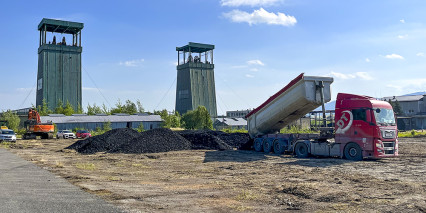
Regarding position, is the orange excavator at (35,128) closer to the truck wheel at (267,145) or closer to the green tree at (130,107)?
the truck wheel at (267,145)

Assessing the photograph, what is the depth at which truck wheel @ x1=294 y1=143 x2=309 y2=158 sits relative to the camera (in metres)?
20.4

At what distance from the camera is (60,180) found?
41.8 feet

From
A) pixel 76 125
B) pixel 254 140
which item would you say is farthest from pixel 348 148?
pixel 76 125

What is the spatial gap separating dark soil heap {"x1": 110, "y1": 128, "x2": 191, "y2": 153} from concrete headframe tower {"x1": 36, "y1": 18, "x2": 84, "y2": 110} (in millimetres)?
64389

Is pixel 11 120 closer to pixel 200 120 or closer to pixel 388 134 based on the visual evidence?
pixel 200 120

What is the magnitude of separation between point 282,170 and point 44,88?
79782mm

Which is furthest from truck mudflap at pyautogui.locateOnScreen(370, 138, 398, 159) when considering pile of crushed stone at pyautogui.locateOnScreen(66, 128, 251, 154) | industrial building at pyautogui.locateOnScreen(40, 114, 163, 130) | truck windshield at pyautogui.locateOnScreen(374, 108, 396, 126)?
industrial building at pyautogui.locateOnScreen(40, 114, 163, 130)

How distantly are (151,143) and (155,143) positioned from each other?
30 cm

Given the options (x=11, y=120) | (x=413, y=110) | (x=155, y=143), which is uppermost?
(x=413, y=110)

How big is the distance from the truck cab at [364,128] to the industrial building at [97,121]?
56.0m

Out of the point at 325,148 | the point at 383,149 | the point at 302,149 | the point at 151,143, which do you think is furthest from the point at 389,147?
the point at 151,143

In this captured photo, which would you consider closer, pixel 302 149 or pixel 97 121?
pixel 302 149

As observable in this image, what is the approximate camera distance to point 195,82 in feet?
342

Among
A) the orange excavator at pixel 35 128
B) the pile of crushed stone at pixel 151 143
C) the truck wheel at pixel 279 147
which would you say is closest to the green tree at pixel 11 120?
the orange excavator at pixel 35 128
